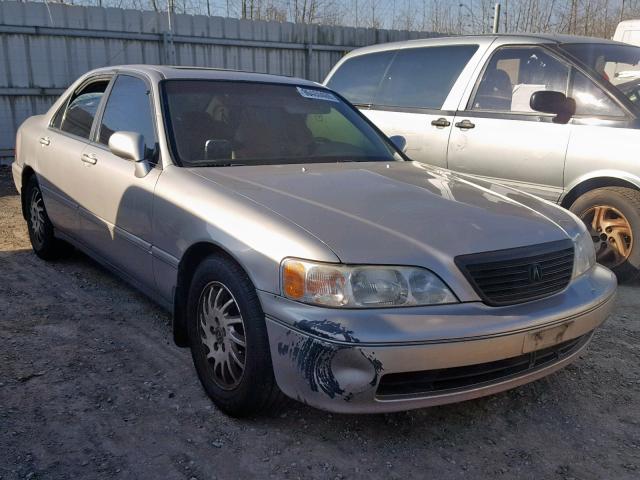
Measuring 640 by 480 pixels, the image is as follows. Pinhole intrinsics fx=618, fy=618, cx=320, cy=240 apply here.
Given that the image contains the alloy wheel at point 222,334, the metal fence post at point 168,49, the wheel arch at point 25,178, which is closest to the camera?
the alloy wheel at point 222,334

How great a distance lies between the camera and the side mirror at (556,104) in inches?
186

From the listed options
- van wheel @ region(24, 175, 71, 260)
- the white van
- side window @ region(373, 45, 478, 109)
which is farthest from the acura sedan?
the white van

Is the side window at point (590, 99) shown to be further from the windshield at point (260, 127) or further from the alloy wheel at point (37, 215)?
the alloy wheel at point (37, 215)

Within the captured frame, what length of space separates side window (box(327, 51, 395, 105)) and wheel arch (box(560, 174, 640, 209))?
2.30 m

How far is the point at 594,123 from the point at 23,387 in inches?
164

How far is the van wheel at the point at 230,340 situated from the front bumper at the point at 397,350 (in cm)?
10

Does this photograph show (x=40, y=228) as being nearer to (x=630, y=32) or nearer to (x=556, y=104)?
(x=556, y=104)

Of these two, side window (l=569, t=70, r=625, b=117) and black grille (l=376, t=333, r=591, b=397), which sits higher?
side window (l=569, t=70, r=625, b=117)

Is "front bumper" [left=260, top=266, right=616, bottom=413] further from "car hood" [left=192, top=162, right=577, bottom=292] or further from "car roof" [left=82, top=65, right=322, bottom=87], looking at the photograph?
"car roof" [left=82, top=65, right=322, bottom=87]

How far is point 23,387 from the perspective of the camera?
118 inches

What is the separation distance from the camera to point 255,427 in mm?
2695

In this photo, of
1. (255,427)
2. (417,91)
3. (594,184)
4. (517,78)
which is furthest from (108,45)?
(255,427)

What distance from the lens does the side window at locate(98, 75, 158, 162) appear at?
3.47 meters

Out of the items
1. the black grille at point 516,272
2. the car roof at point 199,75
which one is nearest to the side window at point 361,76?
the car roof at point 199,75
